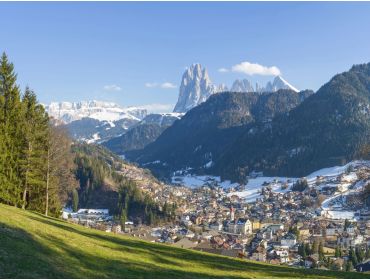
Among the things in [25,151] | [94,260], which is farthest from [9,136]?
[94,260]

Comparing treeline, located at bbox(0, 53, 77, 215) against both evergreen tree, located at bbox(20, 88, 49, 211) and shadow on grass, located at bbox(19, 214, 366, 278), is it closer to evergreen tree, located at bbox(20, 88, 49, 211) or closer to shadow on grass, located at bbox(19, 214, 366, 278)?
evergreen tree, located at bbox(20, 88, 49, 211)

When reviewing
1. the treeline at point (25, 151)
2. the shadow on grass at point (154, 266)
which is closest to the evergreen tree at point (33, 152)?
the treeline at point (25, 151)

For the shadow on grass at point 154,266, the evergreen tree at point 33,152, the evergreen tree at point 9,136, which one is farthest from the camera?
the evergreen tree at point 33,152

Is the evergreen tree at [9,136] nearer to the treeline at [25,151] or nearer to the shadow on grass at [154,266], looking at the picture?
the treeline at [25,151]

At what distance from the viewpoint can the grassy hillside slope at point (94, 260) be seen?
22.9m

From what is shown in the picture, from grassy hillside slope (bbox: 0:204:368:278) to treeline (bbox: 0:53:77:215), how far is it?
61.0 ft

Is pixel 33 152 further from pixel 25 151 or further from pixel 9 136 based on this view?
pixel 9 136

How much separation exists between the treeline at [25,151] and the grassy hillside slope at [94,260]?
61.0 ft

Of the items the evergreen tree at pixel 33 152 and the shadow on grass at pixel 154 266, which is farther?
the evergreen tree at pixel 33 152

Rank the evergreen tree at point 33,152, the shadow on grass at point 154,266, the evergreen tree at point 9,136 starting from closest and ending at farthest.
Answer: the shadow on grass at point 154,266 → the evergreen tree at point 9,136 → the evergreen tree at point 33,152

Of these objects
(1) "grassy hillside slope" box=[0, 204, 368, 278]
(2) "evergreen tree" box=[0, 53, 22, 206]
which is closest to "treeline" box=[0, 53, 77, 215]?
(2) "evergreen tree" box=[0, 53, 22, 206]

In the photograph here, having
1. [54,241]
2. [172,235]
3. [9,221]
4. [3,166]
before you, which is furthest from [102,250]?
[172,235]

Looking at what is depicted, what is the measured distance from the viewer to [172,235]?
147000mm

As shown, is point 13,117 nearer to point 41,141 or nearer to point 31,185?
point 41,141
